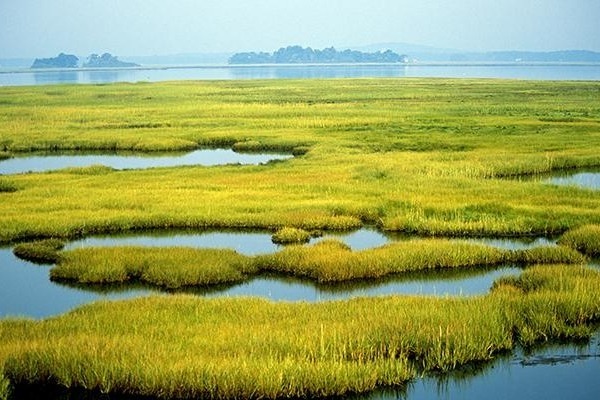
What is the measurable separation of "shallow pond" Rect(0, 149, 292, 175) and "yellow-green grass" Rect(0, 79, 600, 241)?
109 inches

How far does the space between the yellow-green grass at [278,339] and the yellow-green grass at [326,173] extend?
31.3ft

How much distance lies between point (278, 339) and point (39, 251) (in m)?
12.5

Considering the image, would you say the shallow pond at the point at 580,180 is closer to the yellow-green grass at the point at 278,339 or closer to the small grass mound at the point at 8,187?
the yellow-green grass at the point at 278,339

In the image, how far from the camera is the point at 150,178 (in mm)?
38906

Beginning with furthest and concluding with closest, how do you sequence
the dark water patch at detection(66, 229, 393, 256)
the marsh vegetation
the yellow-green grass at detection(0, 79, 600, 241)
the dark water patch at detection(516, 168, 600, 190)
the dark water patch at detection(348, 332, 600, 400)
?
the dark water patch at detection(516, 168, 600, 190), the yellow-green grass at detection(0, 79, 600, 241), the dark water patch at detection(66, 229, 393, 256), the dark water patch at detection(348, 332, 600, 400), the marsh vegetation

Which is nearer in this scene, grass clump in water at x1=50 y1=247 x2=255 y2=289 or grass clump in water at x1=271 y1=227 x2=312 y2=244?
grass clump in water at x1=50 y1=247 x2=255 y2=289

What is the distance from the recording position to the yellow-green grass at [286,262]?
Result: 851 inches

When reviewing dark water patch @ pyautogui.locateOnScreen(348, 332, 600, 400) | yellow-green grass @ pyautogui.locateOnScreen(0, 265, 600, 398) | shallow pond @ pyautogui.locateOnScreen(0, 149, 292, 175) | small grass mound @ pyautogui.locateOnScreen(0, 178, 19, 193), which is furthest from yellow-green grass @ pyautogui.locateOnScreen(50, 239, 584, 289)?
shallow pond @ pyautogui.locateOnScreen(0, 149, 292, 175)

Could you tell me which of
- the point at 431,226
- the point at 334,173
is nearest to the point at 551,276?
the point at 431,226

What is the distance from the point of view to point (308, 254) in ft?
74.5

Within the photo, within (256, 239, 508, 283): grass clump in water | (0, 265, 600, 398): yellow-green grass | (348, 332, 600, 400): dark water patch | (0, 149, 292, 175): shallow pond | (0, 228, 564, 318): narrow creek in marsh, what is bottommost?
(0, 149, 292, 175): shallow pond

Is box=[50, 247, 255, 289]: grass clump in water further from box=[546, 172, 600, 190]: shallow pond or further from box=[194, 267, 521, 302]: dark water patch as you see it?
box=[546, 172, 600, 190]: shallow pond

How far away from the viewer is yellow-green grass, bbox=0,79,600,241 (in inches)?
1107

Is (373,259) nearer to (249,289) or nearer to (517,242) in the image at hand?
(249,289)
